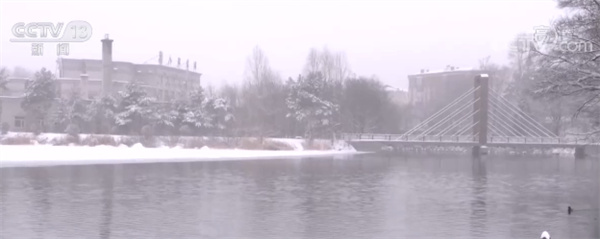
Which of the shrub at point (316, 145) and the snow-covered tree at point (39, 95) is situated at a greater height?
the snow-covered tree at point (39, 95)

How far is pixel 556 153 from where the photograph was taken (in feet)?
205

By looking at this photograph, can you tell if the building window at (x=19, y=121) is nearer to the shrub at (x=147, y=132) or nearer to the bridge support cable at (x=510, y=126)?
the shrub at (x=147, y=132)

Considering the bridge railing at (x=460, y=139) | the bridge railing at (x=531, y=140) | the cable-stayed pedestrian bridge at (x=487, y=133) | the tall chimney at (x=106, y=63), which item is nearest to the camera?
the cable-stayed pedestrian bridge at (x=487, y=133)

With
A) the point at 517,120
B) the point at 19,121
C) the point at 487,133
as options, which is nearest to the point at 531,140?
the point at 517,120

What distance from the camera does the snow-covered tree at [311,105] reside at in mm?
59469

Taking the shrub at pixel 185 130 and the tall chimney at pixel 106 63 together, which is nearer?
the shrub at pixel 185 130

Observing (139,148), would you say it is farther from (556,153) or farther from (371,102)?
(556,153)

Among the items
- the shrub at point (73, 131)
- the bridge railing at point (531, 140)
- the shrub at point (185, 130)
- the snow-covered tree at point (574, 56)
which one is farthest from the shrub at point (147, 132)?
the snow-covered tree at point (574, 56)

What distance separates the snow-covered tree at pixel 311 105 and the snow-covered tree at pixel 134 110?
545 inches

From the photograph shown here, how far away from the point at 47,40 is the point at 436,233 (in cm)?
998

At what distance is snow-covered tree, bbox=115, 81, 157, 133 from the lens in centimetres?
5156

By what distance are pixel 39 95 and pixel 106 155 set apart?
21344mm

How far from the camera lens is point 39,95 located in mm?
57000

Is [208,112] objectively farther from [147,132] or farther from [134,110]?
[147,132]
